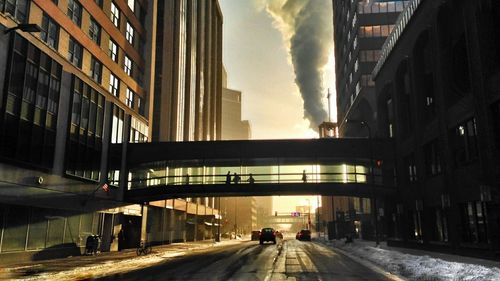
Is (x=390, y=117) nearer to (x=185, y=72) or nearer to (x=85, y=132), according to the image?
(x=85, y=132)

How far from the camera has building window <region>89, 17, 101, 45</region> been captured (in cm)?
3734

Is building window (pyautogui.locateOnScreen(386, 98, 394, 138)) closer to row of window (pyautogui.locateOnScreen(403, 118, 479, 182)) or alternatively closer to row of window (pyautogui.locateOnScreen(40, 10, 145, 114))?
row of window (pyautogui.locateOnScreen(403, 118, 479, 182))

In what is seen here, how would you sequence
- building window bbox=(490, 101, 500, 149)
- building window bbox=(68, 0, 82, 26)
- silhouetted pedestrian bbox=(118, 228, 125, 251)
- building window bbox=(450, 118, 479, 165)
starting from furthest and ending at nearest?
silhouetted pedestrian bbox=(118, 228, 125, 251) → building window bbox=(68, 0, 82, 26) → building window bbox=(450, 118, 479, 165) → building window bbox=(490, 101, 500, 149)

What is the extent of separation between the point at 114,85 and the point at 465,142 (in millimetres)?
30230

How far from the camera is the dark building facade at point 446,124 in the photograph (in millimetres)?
21859

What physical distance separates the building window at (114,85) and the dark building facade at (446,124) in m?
25.6

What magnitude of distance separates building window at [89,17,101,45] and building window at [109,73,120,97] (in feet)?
11.6

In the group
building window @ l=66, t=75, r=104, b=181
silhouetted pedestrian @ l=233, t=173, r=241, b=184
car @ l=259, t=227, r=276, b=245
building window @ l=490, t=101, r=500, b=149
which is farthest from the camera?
car @ l=259, t=227, r=276, b=245

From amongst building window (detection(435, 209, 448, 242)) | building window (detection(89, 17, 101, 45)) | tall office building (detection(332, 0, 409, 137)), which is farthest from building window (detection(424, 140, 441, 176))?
tall office building (detection(332, 0, 409, 137))

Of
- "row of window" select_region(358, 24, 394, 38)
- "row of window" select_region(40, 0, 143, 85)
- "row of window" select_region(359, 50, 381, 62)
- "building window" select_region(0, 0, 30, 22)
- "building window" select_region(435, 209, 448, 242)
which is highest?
"row of window" select_region(358, 24, 394, 38)

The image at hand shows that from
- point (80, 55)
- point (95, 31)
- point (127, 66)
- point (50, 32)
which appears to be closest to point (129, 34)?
point (127, 66)

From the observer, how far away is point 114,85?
137 feet

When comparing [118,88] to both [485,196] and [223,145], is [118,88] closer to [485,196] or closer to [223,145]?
[223,145]

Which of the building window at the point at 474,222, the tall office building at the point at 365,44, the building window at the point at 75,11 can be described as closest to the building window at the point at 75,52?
the building window at the point at 75,11
